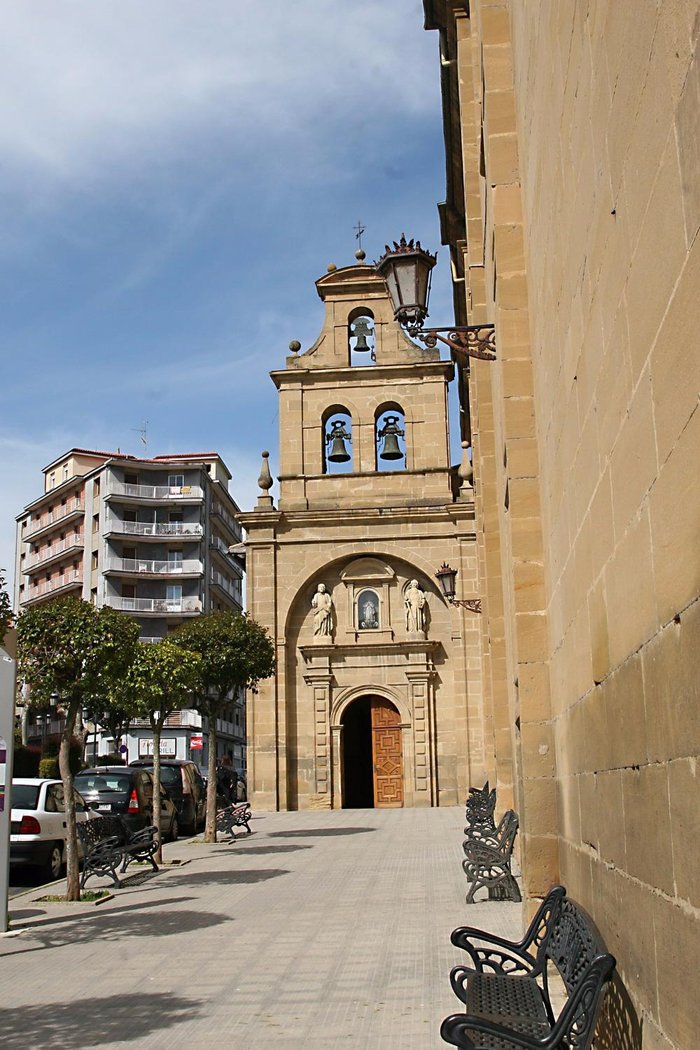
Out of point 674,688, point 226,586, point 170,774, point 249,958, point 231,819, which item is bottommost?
point 249,958

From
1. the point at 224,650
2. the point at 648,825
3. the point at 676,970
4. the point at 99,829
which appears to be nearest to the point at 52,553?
the point at 224,650

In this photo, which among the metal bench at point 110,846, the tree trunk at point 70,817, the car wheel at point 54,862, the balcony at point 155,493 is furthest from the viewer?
the balcony at point 155,493

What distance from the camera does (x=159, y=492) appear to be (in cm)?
6762

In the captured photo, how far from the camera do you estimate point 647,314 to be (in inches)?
115

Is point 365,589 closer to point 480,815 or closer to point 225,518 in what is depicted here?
point 480,815

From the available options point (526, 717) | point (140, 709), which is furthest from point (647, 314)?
point (140, 709)

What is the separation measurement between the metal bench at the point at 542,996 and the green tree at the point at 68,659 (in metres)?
7.04

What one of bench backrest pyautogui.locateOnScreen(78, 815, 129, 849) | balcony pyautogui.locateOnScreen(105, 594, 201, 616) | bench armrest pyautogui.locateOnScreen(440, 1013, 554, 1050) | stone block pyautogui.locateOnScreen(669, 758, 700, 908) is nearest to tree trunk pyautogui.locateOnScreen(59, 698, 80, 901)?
bench backrest pyautogui.locateOnScreen(78, 815, 129, 849)

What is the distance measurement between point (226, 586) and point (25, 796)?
60.3m

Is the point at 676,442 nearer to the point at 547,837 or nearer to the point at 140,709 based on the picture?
the point at 547,837

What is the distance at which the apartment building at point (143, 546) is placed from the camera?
214 ft

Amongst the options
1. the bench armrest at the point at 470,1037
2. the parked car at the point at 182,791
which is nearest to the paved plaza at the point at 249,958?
the bench armrest at the point at 470,1037

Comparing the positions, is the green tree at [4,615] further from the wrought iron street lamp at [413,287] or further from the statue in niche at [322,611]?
the statue in niche at [322,611]

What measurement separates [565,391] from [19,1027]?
15.1 feet
